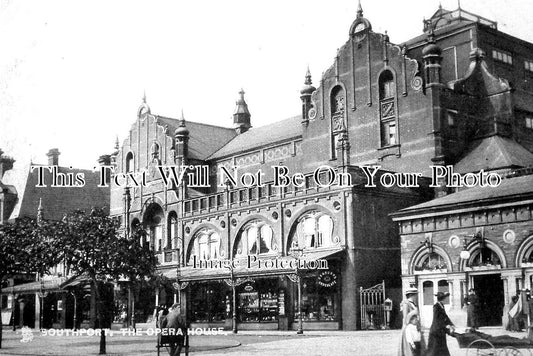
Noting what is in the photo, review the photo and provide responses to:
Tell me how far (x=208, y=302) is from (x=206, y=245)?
13.1 ft

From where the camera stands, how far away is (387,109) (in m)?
41.2

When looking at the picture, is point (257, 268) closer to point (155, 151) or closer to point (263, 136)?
point (263, 136)

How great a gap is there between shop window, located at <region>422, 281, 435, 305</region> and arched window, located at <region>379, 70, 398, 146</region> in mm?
10503

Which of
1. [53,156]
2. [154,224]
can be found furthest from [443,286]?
[53,156]

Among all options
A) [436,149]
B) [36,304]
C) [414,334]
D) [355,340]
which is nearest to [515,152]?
[436,149]

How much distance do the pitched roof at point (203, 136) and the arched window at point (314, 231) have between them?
652 inches

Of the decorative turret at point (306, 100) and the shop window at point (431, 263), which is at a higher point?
the decorative turret at point (306, 100)

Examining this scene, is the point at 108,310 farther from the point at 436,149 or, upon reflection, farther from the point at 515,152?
the point at 515,152

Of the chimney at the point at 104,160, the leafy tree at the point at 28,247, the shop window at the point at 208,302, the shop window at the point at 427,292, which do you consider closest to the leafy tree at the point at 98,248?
the leafy tree at the point at 28,247

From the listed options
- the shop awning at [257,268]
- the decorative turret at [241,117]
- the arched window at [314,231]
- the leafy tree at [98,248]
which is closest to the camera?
the leafy tree at [98,248]

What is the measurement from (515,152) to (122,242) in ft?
73.8

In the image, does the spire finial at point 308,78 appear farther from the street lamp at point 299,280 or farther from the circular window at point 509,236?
the circular window at point 509,236

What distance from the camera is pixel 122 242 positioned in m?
26.0

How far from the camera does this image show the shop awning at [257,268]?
36.1 meters
